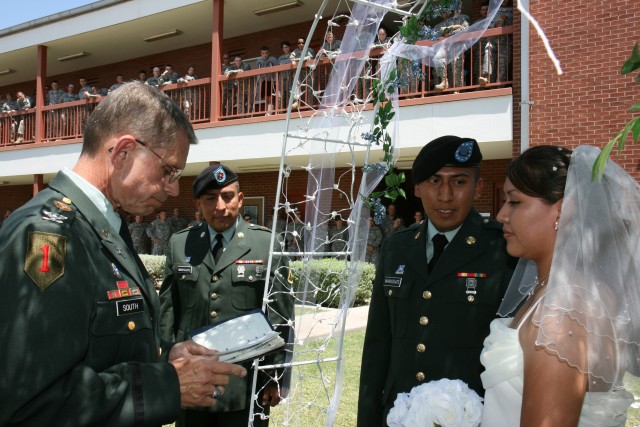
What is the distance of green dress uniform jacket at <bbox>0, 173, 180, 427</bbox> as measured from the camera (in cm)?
131

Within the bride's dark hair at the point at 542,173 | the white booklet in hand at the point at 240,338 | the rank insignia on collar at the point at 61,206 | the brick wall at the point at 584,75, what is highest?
the brick wall at the point at 584,75

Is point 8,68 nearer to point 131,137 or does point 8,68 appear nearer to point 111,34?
point 111,34

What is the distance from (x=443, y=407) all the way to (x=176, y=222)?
48.5 feet

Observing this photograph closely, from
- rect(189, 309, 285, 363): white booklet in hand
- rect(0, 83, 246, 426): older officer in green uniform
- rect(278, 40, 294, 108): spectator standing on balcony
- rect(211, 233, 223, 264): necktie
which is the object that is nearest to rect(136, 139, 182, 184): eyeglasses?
rect(0, 83, 246, 426): older officer in green uniform

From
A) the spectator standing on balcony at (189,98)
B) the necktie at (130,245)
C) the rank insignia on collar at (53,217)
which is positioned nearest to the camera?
the rank insignia on collar at (53,217)

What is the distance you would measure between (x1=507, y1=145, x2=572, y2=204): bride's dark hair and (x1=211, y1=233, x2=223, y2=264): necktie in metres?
2.12

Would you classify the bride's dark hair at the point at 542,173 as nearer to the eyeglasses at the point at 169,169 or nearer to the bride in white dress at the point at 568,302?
the bride in white dress at the point at 568,302

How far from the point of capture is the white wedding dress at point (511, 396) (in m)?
1.58

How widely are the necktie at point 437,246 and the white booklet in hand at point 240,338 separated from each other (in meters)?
0.96

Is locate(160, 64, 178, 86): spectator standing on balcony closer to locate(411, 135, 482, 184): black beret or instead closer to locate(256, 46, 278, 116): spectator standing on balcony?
locate(256, 46, 278, 116): spectator standing on balcony

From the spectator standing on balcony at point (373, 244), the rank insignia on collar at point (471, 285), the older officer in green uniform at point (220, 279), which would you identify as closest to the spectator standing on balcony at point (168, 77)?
the spectator standing on balcony at point (373, 244)

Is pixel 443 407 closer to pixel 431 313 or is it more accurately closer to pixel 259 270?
pixel 431 313

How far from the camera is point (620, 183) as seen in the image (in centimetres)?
182

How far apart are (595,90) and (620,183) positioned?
7.64 m
